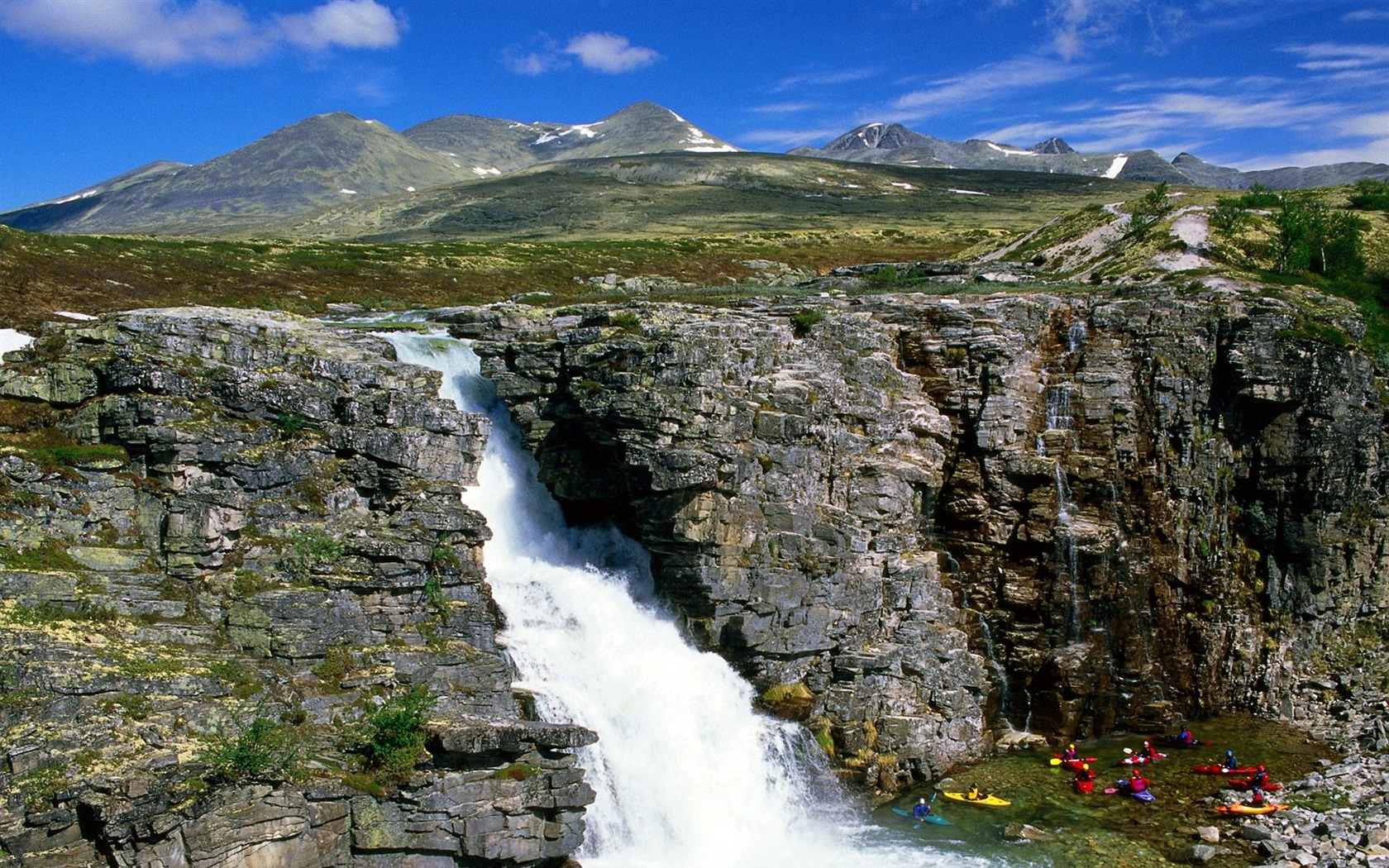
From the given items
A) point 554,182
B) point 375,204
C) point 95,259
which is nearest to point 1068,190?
point 554,182

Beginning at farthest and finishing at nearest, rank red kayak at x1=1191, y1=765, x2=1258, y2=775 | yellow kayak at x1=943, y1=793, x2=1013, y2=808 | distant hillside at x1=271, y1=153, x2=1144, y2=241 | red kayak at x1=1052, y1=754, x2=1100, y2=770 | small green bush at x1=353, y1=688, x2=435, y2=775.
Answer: distant hillside at x1=271, y1=153, x2=1144, y2=241, red kayak at x1=1052, y1=754, x2=1100, y2=770, red kayak at x1=1191, y1=765, x2=1258, y2=775, yellow kayak at x1=943, y1=793, x2=1013, y2=808, small green bush at x1=353, y1=688, x2=435, y2=775

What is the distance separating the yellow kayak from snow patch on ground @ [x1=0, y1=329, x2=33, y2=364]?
103 ft

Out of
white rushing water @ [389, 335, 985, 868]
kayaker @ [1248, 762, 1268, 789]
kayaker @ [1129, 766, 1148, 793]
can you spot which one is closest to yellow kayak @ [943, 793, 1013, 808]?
white rushing water @ [389, 335, 985, 868]

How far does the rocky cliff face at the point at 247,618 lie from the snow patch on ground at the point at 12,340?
6.41 feet

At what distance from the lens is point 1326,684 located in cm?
3878

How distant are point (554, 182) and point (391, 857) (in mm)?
163468

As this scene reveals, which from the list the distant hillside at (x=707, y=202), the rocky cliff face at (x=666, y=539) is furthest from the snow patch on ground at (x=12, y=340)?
the distant hillside at (x=707, y=202)

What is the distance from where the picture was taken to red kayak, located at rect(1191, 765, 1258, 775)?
1271 inches

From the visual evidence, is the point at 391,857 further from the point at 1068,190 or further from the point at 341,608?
the point at 1068,190

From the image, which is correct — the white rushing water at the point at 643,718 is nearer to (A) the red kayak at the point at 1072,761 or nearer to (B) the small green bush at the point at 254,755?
(B) the small green bush at the point at 254,755

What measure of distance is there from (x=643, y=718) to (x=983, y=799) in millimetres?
11520

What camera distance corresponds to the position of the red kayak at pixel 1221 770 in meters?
32.3

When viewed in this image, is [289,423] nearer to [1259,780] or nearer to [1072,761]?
[1072,761]

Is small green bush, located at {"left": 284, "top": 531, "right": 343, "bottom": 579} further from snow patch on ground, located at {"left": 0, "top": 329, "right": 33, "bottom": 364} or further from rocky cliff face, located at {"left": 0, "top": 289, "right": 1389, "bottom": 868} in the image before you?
snow patch on ground, located at {"left": 0, "top": 329, "right": 33, "bottom": 364}
